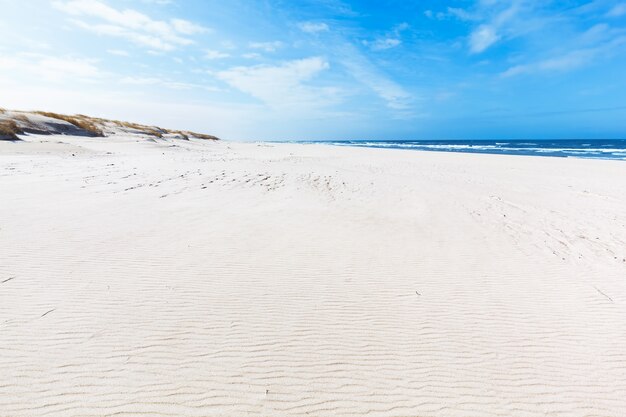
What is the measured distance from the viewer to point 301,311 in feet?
13.4

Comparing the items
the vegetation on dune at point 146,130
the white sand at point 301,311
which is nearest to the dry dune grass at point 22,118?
the vegetation on dune at point 146,130

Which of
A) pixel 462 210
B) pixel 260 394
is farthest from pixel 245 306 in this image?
pixel 462 210

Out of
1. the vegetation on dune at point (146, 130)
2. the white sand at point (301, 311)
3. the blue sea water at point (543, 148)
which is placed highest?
the vegetation on dune at point (146, 130)

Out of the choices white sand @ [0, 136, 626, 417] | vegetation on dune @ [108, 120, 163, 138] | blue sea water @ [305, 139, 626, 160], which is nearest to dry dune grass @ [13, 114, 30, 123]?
vegetation on dune @ [108, 120, 163, 138]

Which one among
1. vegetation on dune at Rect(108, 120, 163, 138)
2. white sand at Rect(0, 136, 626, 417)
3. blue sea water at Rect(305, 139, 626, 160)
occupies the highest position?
vegetation on dune at Rect(108, 120, 163, 138)

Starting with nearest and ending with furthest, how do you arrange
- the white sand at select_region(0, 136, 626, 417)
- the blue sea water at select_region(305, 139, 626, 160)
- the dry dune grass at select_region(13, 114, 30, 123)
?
the white sand at select_region(0, 136, 626, 417), the dry dune grass at select_region(13, 114, 30, 123), the blue sea water at select_region(305, 139, 626, 160)

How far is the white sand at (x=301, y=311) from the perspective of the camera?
282cm

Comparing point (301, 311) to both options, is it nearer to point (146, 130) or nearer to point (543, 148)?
point (146, 130)

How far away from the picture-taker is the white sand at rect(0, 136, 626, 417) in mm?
2816

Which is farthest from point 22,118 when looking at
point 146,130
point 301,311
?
point 301,311

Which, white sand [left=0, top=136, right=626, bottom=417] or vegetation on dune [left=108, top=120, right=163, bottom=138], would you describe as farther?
vegetation on dune [left=108, top=120, right=163, bottom=138]

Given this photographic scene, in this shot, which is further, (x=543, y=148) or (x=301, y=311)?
(x=543, y=148)

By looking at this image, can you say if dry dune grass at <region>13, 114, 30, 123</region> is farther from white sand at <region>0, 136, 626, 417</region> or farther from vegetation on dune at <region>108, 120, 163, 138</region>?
white sand at <region>0, 136, 626, 417</region>

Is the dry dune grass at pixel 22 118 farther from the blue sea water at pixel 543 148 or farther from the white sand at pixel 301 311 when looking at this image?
the blue sea water at pixel 543 148
